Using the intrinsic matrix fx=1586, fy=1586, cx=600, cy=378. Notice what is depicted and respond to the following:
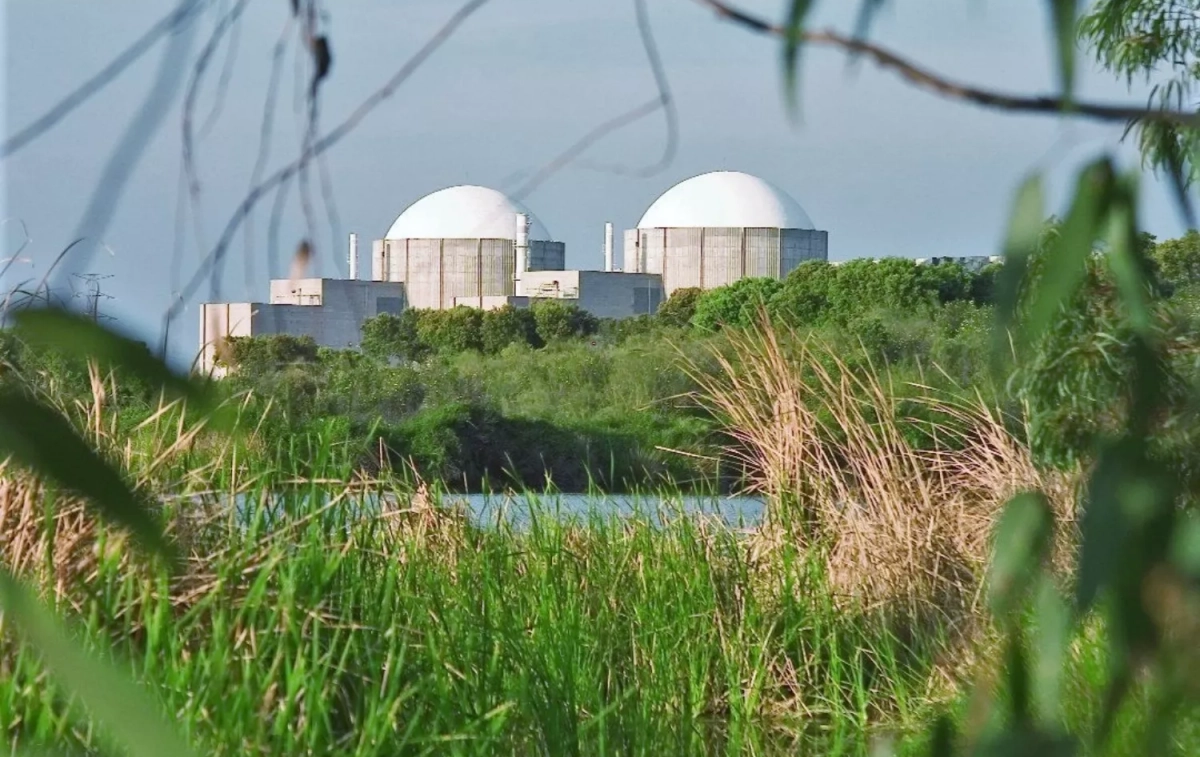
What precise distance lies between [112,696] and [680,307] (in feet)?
106

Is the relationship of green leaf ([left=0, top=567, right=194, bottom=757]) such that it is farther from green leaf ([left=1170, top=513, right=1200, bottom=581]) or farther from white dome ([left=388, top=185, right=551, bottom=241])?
white dome ([left=388, top=185, right=551, bottom=241])

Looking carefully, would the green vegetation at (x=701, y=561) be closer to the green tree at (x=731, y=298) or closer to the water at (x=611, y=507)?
the water at (x=611, y=507)

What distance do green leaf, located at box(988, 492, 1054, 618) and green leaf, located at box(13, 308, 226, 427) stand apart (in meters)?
0.29

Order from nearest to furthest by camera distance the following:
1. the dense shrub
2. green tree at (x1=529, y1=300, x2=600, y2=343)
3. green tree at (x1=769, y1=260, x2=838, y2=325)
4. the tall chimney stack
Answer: the dense shrub → green tree at (x1=769, y1=260, x2=838, y2=325) → green tree at (x1=529, y1=300, x2=600, y2=343) → the tall chimney stack

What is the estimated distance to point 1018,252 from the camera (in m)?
0.53

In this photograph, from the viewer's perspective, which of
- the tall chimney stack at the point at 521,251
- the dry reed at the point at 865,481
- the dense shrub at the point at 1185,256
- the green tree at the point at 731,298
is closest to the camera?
the dense shrub at the point at 1185,256

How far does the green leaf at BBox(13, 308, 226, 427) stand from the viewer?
33 cm

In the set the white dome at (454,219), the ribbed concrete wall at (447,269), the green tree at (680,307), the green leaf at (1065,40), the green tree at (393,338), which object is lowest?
the green tree at (393,338)

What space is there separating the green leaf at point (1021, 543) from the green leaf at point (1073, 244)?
0.19 feet

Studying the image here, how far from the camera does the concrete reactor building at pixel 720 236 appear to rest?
36906mm

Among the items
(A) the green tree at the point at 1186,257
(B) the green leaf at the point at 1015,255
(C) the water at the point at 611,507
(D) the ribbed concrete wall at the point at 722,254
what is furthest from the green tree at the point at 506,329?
(B) the green leaf at the point at 1015,255

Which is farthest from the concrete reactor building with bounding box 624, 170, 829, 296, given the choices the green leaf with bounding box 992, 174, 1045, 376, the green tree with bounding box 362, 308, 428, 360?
the green leaf with bounding box 992, 174, 1045, 376

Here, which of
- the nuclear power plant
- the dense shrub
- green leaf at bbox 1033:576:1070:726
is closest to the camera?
green leaf at bbox 1033:576:1070:726

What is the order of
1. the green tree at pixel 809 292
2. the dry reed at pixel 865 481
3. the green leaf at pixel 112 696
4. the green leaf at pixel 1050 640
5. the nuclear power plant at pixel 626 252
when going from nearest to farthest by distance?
1. the green leaf at pixel 112 696
2. the green leaf at pixel 1050 640
3. the dry reed at pixel 865 481
4. the green tree at pixel 809 292
5. the nuclear power plant at pixel 626 252
